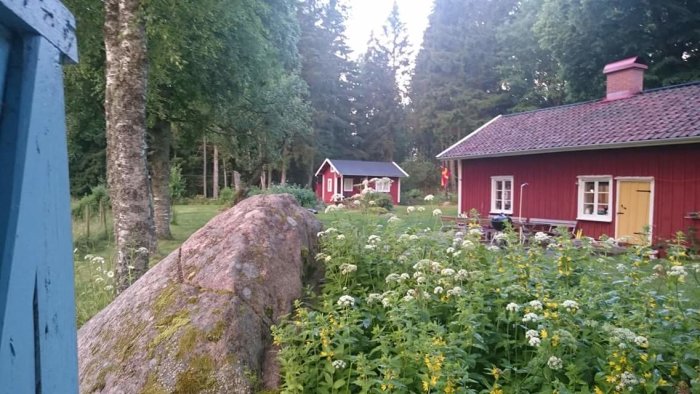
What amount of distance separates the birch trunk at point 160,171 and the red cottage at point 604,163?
34.6 feet

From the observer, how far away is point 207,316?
3107mm

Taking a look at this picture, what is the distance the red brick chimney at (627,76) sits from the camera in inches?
624

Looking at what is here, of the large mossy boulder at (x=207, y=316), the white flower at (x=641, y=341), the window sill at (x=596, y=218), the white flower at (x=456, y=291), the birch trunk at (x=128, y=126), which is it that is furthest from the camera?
the window sill at (x=596, y=218)

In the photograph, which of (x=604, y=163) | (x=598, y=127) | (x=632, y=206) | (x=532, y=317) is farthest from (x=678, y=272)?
(x=598, y=127)

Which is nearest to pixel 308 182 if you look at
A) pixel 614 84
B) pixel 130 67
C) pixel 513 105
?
pixel 513 105

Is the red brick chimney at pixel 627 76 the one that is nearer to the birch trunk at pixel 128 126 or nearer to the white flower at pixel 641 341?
the birch trunk at pixel 128 126

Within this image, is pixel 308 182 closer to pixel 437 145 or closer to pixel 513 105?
pixel 437 145

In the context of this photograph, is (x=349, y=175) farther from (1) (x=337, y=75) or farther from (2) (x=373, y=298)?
(2) (x=373, y=298)

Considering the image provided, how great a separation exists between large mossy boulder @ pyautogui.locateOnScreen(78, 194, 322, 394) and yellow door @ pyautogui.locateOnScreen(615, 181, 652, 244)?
12.2 metres

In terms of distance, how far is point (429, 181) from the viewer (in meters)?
44.1

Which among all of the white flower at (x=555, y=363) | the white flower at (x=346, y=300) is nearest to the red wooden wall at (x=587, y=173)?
the white flower at (x=555, y=363)

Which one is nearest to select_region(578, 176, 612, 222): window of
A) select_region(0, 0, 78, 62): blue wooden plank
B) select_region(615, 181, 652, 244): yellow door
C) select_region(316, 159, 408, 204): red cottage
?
select_region(615, 181, 652, 244): yellow door

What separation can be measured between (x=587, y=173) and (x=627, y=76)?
14.1ft

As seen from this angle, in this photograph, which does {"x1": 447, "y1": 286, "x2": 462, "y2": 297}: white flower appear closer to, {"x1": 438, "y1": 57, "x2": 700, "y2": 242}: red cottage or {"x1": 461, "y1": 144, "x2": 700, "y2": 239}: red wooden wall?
{"x1": 461, "y1": 144, "x2": 700, "y2": 239}: red wooden wall
